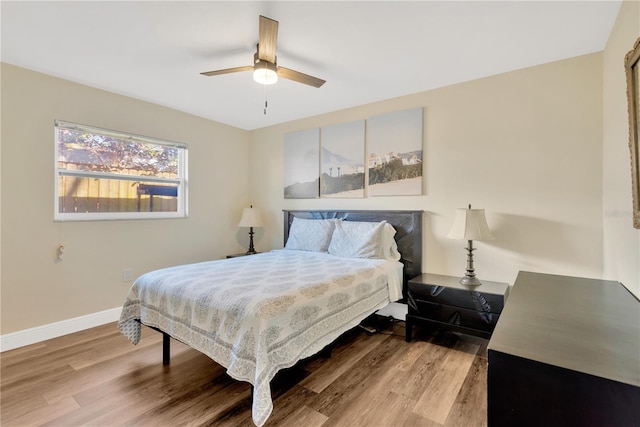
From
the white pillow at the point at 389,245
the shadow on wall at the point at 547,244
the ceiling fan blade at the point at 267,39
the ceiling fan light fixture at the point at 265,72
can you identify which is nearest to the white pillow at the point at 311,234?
the white pillow at the point at 389,245

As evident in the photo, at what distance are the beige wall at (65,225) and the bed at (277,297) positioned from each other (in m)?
1.10

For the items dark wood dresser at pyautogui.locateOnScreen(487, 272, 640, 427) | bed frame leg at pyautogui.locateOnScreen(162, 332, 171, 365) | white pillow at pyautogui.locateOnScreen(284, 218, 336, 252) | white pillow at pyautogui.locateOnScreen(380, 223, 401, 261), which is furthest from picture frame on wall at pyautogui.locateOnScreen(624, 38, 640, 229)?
bed frame leg at pyautogui.locateOnScreen(162, 332, 171, 365)

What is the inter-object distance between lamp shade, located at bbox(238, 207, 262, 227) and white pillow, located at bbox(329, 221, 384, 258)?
4.47 feet

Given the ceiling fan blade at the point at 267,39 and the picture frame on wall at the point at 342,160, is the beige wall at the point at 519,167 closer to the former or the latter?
the picture frame on wall at the point at 342,160

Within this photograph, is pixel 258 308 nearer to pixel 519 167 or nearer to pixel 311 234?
pixel 311 234

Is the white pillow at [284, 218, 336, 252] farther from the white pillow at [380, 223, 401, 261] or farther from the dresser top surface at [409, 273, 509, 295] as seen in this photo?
the dresser top surface at [409, 273, 509, 295]

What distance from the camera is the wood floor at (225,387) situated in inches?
67.3

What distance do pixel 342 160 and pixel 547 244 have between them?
2.26 m

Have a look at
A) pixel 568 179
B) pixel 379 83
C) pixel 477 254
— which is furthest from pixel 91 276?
pixel 568 179

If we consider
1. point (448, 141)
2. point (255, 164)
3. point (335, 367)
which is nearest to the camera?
point (335, 367)

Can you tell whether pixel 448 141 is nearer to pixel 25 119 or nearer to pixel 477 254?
pixel 477 254

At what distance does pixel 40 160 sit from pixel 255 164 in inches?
99.9

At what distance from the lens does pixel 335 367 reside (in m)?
2.29

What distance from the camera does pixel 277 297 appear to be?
1762mm
